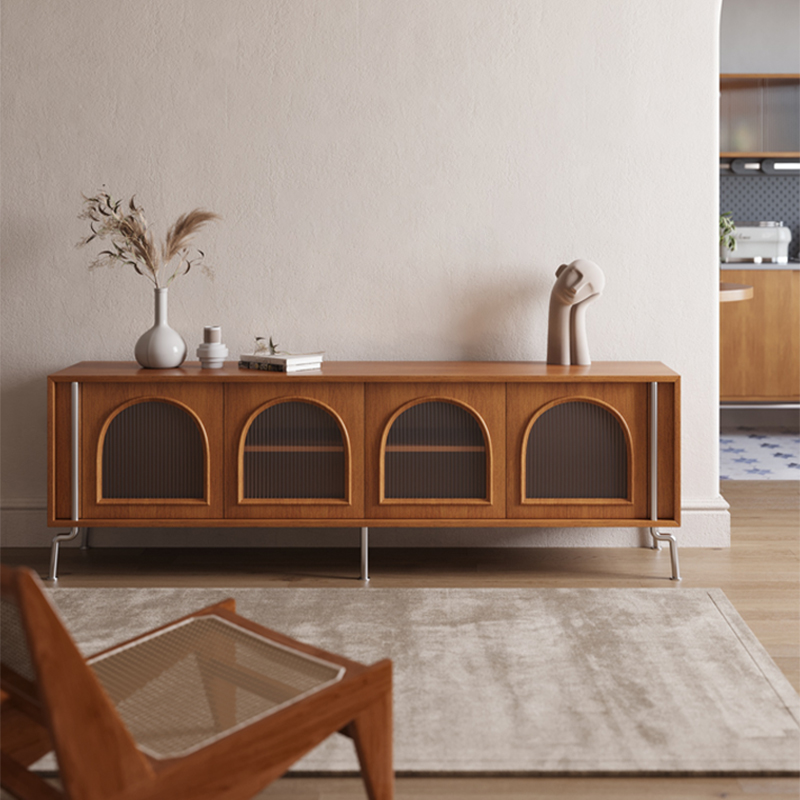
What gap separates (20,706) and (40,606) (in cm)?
42

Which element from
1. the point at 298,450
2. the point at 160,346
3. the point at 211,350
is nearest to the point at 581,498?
the point at 298,450

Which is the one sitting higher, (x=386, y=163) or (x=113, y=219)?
(x=386, y=163)

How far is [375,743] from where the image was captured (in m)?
1.51

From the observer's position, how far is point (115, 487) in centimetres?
295

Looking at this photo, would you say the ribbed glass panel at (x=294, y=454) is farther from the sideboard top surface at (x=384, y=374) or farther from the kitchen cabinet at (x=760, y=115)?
the kitchen cabinet at (x=760, y=115)

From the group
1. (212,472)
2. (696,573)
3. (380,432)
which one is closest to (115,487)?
(212,472)

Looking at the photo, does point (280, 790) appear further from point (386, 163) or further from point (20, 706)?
point (386, 163)

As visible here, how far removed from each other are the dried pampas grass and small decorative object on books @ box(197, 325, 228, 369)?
23 cm

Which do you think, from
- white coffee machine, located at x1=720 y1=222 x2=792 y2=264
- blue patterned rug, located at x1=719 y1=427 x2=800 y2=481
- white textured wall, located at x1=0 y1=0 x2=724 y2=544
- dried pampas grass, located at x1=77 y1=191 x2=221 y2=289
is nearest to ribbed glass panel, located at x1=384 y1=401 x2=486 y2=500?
white textured wall, located at x1=0 y1=0 x2=724 y2=544

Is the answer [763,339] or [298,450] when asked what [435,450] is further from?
[763,339]

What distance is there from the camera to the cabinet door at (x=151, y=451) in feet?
9.56

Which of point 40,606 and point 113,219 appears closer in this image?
point 40,606

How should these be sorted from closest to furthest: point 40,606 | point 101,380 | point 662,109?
1. point 40,606
2. point 101,380
3. point 662,109

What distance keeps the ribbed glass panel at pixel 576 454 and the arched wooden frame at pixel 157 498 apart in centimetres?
99
